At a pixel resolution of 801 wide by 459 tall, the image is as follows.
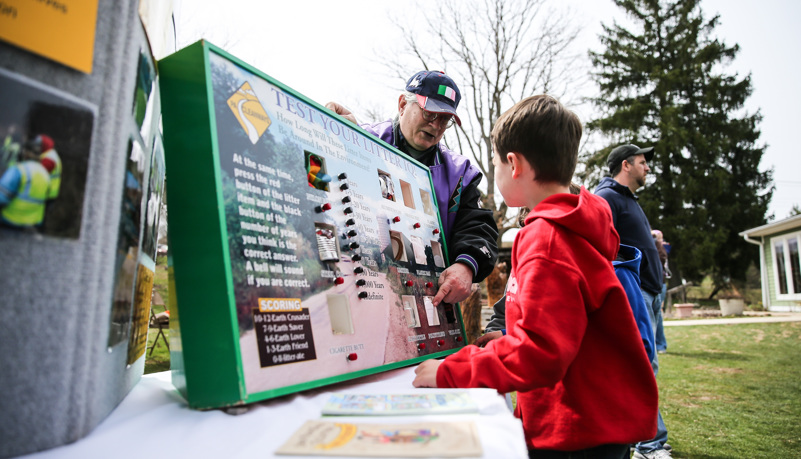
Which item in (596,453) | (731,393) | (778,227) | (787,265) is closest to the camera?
(596,453)

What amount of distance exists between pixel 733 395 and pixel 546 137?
20.4 ft

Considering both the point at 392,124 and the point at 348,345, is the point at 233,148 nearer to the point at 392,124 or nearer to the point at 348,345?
the point at 348,345

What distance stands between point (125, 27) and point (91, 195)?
0.34 meters

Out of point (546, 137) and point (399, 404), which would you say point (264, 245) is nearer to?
point (399, 404)

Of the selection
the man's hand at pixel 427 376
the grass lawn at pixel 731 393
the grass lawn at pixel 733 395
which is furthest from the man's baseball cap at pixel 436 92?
the grass lawn at pixel 733 395

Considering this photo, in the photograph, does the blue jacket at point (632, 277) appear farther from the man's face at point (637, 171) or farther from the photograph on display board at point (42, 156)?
the man's face at point (637, 171)

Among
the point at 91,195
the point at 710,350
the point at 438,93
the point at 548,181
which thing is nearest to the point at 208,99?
the point at 91,195

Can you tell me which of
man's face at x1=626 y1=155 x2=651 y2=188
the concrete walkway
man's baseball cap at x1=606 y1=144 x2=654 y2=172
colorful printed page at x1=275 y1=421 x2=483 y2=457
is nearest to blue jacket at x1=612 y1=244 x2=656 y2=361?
colorful printed page at x1=275 y1=421 x2=483 y2=457

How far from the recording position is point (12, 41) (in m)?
0.76

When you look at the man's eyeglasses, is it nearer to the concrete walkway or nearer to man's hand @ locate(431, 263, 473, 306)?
man's hand @ locate(431, 263, 473, 306)

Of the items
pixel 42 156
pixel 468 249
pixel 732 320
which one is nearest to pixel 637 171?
pixel 468 249

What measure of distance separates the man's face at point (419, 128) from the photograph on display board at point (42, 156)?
1.72 meters

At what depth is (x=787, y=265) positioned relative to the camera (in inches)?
749

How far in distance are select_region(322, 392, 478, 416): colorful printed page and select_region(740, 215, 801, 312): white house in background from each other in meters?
22.5
